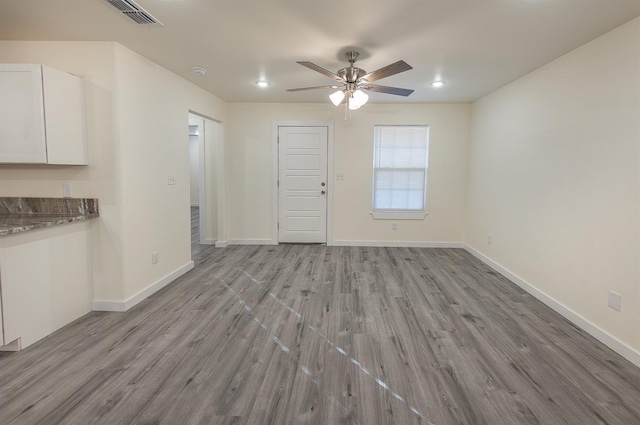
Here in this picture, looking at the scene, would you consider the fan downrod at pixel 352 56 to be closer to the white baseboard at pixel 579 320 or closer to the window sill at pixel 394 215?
the window sill at pixel 394 215

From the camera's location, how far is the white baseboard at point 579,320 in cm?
231

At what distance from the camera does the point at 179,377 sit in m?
2.05

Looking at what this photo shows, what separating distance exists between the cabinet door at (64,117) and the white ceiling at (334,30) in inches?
15.9

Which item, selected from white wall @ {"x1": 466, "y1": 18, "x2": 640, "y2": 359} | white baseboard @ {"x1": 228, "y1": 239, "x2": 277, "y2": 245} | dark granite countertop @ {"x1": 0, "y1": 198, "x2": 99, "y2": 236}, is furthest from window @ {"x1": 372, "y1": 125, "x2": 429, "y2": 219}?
dark granite countertop @ {"x1": 0, "y1": 198, "x2": 99, "y2": 236}

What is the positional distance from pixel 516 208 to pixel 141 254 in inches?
170

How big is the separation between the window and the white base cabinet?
13.8 ft

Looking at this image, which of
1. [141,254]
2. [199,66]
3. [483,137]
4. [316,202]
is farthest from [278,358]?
[483,137]

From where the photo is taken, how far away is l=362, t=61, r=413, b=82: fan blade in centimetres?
257

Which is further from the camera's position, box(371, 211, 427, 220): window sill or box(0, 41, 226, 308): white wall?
box(371, 211, 427, 220): window sill

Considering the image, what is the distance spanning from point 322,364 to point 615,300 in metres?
2.32

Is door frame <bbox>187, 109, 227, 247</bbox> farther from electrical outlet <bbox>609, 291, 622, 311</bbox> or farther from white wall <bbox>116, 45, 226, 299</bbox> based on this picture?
electrical outlet <bbox>609, 291, 622, 311</bbox>

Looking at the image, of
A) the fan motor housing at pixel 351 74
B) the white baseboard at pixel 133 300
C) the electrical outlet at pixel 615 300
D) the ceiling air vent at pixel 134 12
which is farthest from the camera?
the fan motor housing at pixel 351 74

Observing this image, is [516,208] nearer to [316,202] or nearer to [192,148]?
[316,202]

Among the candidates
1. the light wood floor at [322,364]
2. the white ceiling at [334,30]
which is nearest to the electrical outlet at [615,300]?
the light wood floor at [322,364]
